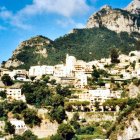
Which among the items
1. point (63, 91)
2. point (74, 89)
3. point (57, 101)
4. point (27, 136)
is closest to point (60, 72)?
point (74, 89)

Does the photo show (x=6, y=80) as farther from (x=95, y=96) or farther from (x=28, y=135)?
(x=28, y=135)

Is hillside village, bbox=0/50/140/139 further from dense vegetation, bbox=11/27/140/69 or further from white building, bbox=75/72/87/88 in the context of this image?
dense vegetation, bbox=11/27/140/69

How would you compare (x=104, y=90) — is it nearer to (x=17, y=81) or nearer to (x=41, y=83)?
(x=41, y=83)

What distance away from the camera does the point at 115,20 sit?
152125 mm

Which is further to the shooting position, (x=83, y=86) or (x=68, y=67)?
(x=68, y=67)

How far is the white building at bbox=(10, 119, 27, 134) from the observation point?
5988 cm

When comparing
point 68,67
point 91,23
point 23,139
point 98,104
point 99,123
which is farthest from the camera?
point 91,23

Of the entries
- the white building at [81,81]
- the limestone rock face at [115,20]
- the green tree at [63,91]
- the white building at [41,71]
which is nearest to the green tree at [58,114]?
the green tree at [63,91]

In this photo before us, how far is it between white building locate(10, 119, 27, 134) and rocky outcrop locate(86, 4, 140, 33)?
93.8 metres

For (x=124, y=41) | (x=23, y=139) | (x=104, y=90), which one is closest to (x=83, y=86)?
(x=104, y=90)

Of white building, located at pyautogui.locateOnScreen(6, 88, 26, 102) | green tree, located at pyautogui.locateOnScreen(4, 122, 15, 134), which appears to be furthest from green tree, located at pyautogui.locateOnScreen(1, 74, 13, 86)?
green tree, located at pyautogui.locateOnScreen(4, 122, 15, 134)

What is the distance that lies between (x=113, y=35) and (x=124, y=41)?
22.5 ft

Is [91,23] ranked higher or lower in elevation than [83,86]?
higher

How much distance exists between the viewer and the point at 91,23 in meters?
153
